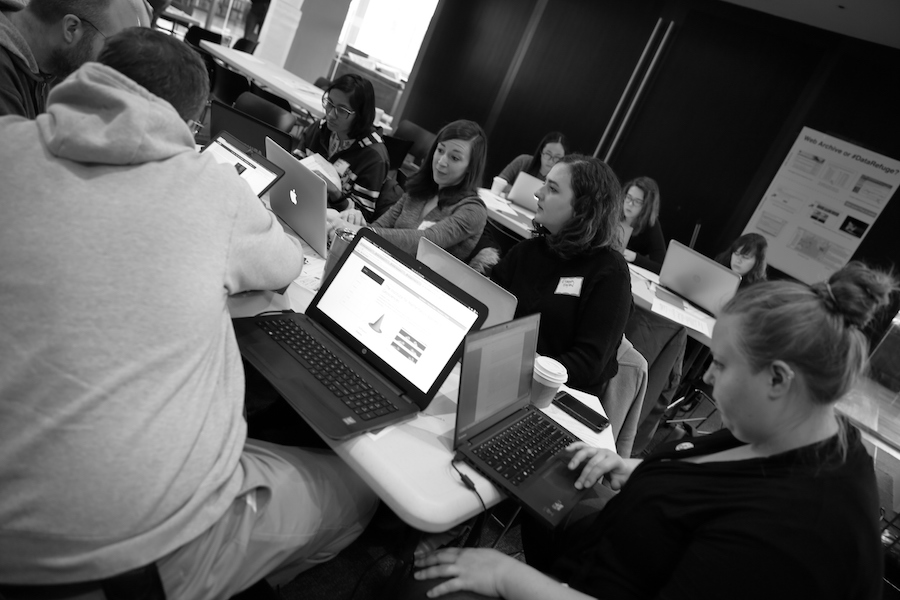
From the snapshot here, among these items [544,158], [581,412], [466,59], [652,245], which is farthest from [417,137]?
[581,412]

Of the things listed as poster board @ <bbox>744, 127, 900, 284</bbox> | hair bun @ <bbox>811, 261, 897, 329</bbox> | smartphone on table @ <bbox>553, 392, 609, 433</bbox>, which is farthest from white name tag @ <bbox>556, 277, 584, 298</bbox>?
poster board @ <bbox>744, 127, 900, 284</bbox>

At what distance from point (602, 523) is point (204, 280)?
97cm

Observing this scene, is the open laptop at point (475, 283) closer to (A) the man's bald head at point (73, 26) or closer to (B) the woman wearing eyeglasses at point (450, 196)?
(B) the woman wearing eyeglasses at point (450, 196)

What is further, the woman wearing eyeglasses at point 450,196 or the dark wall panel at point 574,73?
the dark wall panel at point 574,73

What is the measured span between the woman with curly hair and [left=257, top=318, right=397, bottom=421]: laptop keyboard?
2.78 ft

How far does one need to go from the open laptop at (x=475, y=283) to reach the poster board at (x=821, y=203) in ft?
14.6

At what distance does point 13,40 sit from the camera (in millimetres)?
1749

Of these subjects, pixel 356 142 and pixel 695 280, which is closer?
pixel 356 142

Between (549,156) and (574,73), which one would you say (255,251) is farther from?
(574,73)

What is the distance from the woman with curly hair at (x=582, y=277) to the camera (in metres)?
1.87

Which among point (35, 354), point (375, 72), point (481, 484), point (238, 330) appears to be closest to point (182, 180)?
point (35, 354)

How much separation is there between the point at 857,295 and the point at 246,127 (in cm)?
235

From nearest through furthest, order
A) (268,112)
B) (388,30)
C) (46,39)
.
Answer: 1. (46,39)
2. (268,112)
3. (388,30)

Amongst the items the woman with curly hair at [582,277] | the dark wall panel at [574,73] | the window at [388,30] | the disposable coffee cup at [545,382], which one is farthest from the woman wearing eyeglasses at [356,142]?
the window at [388,30]
